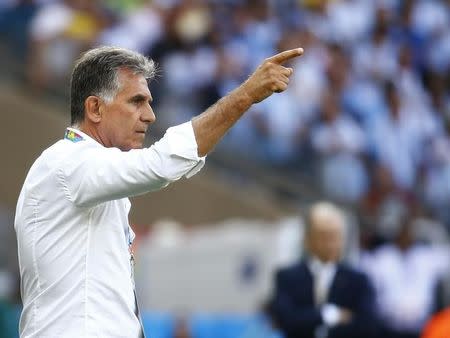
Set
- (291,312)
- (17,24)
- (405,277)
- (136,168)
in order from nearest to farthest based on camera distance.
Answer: (136,168) < (291,312) < (405,277) < (17,24)

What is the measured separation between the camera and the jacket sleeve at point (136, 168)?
4.09 m

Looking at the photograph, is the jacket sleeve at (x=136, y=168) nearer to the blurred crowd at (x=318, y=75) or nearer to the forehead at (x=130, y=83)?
the forehead at (x=130, y=83)

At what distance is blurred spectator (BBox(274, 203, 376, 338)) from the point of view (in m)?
7.46

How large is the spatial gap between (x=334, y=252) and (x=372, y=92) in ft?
24.7

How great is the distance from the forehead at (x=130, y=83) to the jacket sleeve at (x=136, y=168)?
0.35m

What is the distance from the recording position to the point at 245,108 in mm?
4141

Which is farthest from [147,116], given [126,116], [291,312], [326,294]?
[326,294]

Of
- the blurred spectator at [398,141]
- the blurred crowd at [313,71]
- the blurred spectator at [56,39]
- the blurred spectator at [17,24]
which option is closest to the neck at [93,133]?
the blurred crowd at [313,71]

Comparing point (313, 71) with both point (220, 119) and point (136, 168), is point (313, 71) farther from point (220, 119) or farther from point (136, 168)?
point (136, 168)

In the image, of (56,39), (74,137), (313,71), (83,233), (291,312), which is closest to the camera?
(83,233)

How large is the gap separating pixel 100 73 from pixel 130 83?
4.6 inches

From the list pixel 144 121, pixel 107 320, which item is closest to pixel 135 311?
pixel 107 320

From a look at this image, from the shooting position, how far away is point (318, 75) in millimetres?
14609

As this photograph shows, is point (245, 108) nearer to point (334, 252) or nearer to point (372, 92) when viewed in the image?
point (334, 252)
